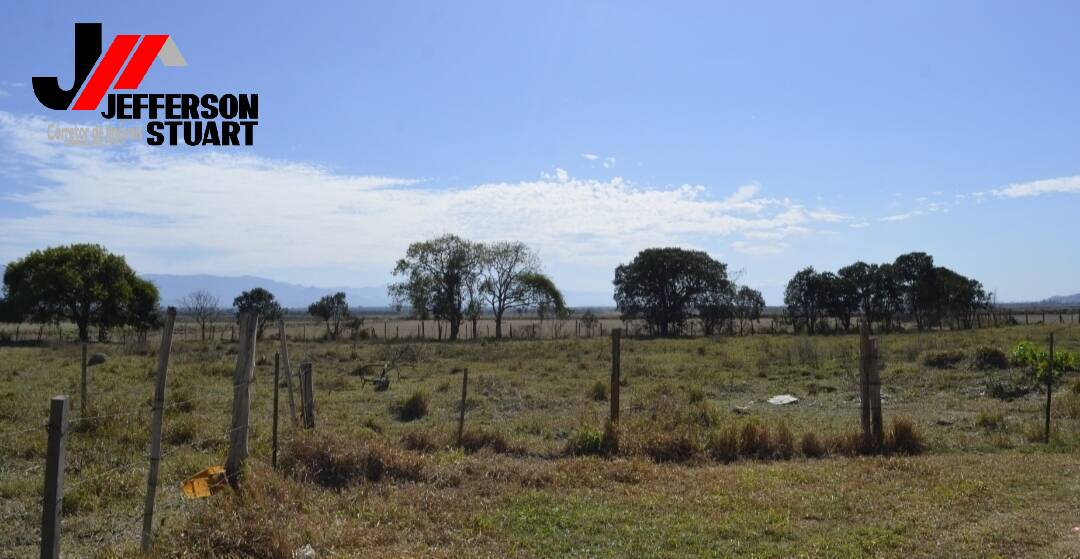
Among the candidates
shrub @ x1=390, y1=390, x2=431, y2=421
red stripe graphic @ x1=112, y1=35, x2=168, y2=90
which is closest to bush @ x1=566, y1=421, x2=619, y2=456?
shrub @ x1=390, y1=390, x2=431, y2=421

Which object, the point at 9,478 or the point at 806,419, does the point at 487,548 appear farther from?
the point at 806,419

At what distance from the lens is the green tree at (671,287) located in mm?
57656

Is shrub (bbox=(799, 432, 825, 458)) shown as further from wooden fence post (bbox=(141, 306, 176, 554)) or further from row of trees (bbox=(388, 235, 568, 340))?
row of trees (bbox=(388, 235, 568, 340))

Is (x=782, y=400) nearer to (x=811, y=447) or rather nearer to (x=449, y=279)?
(x=811, y=447)

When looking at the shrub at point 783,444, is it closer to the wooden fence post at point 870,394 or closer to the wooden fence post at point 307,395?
the wooden fence post at point 870,394

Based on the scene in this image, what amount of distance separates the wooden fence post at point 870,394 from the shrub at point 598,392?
771 centimetres

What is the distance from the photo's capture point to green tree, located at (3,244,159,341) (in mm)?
45906

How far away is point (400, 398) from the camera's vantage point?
1745cm

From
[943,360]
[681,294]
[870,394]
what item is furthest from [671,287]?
[870,394]

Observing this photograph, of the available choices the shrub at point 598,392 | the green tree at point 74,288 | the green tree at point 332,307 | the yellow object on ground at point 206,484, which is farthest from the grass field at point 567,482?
the green tree at point 332,307

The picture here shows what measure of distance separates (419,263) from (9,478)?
51339 millimetres

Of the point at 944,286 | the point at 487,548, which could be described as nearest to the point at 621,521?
the point at 487,548

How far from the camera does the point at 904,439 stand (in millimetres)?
10883

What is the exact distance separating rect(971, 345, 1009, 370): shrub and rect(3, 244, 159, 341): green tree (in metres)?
48.4
